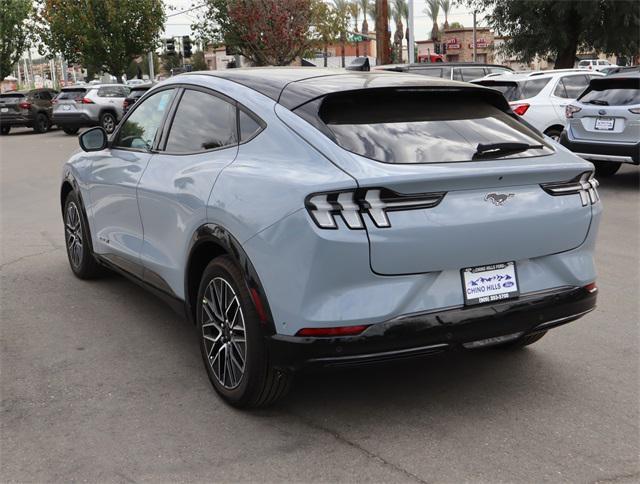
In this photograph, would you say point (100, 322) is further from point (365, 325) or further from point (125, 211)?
point (365, 325)

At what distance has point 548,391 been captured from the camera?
4.16m

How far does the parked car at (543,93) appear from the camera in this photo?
42.6 feet

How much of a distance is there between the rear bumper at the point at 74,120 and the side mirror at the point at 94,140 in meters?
22.2

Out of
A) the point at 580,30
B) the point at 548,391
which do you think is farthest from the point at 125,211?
the point at 580,30

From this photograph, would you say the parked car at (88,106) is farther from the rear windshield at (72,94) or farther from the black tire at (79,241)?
the black tire at (79,241)

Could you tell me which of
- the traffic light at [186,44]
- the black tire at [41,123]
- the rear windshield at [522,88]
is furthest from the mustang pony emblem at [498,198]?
the traffic light at [186,44]

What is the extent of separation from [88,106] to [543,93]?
725 inches

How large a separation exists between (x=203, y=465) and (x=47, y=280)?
3803 millimetres

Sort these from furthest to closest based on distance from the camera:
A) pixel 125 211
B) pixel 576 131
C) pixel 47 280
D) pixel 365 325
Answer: pixel 576 131, pixel 47 280, pixel 125 211, pixel 365 325

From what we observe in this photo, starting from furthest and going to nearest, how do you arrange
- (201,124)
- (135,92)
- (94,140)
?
(135,92), (94,140), (201,124)

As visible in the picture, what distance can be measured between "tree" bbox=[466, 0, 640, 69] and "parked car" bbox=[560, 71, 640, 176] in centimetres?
1526

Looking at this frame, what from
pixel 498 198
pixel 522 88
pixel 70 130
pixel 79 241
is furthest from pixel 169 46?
pixel 498 198

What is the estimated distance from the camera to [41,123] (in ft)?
99.3

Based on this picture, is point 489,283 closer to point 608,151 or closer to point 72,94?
point 608,151
